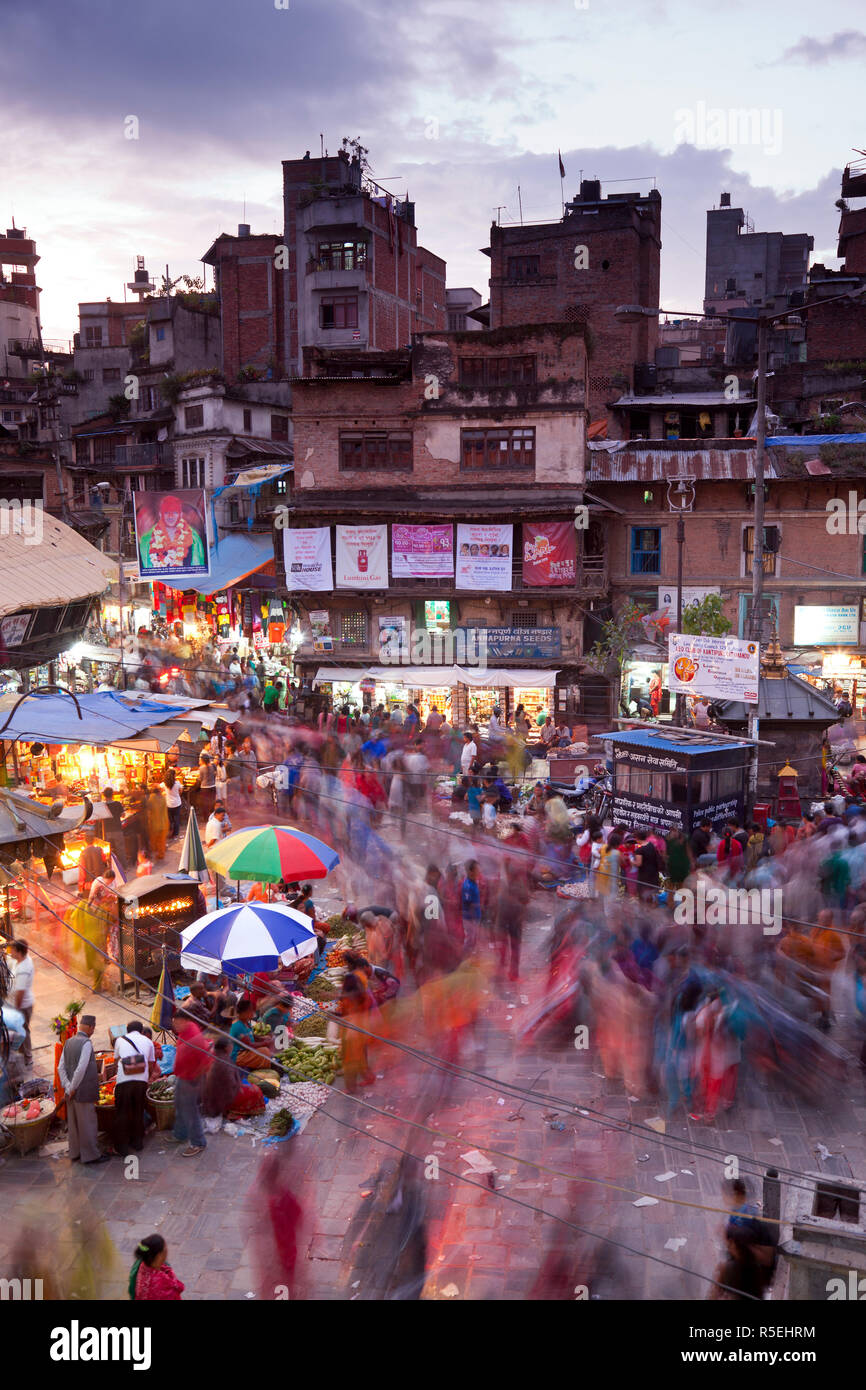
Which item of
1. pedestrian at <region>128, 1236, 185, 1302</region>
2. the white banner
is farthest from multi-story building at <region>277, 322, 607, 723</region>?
pedestrian at <region>128, 1236, 185, 1302</region>

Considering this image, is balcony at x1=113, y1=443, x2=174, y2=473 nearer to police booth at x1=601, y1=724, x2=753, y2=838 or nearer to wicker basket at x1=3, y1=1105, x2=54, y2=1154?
police booth at x1=601, y1=724, x2=753, y2=838

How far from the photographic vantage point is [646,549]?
34156mm

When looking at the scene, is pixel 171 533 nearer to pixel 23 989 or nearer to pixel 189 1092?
pixel 23 989

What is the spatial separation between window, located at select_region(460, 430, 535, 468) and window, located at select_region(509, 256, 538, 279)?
1860 cm

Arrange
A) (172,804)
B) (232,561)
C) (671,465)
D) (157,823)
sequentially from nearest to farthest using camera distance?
(157,823) → (172,804) → (671,465) → (232,561)

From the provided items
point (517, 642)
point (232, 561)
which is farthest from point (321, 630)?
point (232, 561)

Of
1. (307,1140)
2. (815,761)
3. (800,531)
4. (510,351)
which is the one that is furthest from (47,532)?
(800,531)

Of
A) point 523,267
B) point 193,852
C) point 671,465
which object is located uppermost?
point 523,267

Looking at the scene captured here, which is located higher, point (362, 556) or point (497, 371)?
point (497, 371)

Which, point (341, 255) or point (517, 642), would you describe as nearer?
point (517, 642)

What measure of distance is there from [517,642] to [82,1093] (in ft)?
72.4

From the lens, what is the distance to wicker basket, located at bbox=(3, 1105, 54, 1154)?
384 inches
